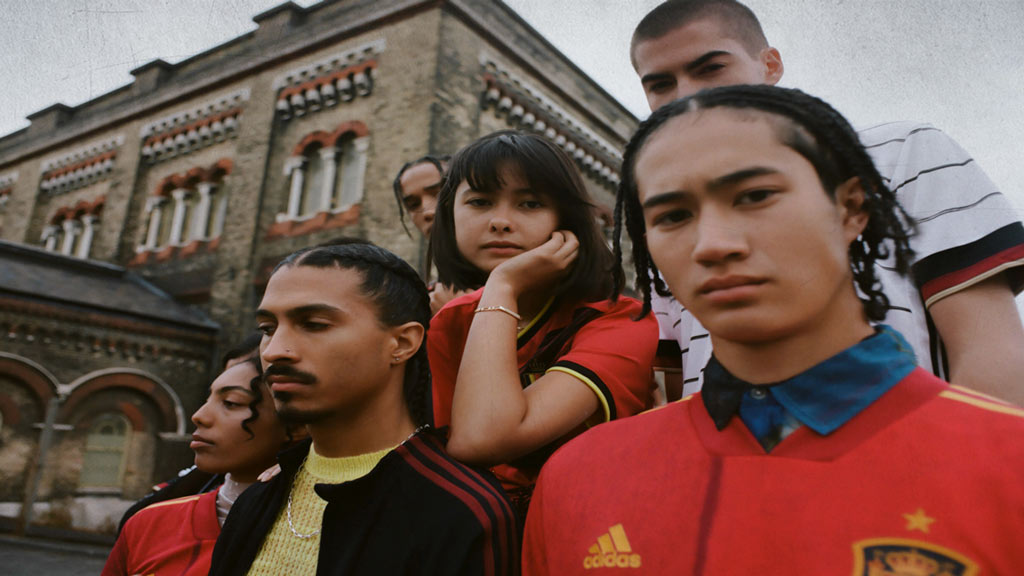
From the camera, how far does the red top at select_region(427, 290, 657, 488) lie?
165cm

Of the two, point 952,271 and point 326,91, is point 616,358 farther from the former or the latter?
point 326,91

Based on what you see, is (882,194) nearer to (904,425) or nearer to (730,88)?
(730,88)

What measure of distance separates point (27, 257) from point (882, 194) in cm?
1573

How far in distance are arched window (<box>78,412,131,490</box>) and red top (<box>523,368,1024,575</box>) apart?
13.2 meters

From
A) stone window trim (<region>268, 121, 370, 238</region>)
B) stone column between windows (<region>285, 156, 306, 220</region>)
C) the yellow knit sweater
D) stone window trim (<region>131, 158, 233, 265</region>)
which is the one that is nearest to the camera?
the yellow knit sweater

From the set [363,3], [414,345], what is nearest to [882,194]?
[414,345]

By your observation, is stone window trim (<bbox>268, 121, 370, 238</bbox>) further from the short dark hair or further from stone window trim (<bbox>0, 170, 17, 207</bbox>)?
stone window trim (<bbox>0, 170, 17, 207</bbox>)

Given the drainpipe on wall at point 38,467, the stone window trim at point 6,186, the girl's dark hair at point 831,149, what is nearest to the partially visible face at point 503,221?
the girl's dark hair at point 831,149

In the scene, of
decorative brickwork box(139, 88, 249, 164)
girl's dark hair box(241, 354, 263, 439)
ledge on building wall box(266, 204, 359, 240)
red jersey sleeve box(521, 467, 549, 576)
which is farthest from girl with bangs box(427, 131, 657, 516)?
decorative brickwork box(139, 88, 249, 164)

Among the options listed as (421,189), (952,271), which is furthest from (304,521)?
(421,189)

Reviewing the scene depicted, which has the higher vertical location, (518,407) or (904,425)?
(518,407)

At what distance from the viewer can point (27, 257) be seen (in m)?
12.5

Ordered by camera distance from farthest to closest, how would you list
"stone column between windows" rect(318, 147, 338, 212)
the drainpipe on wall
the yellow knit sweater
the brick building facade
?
"stone column between windows" rect(318, 147, 338, 212) → the brick building facade → the drainpipe on wall → the yellow knit sweater

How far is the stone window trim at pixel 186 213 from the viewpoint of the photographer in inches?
543
